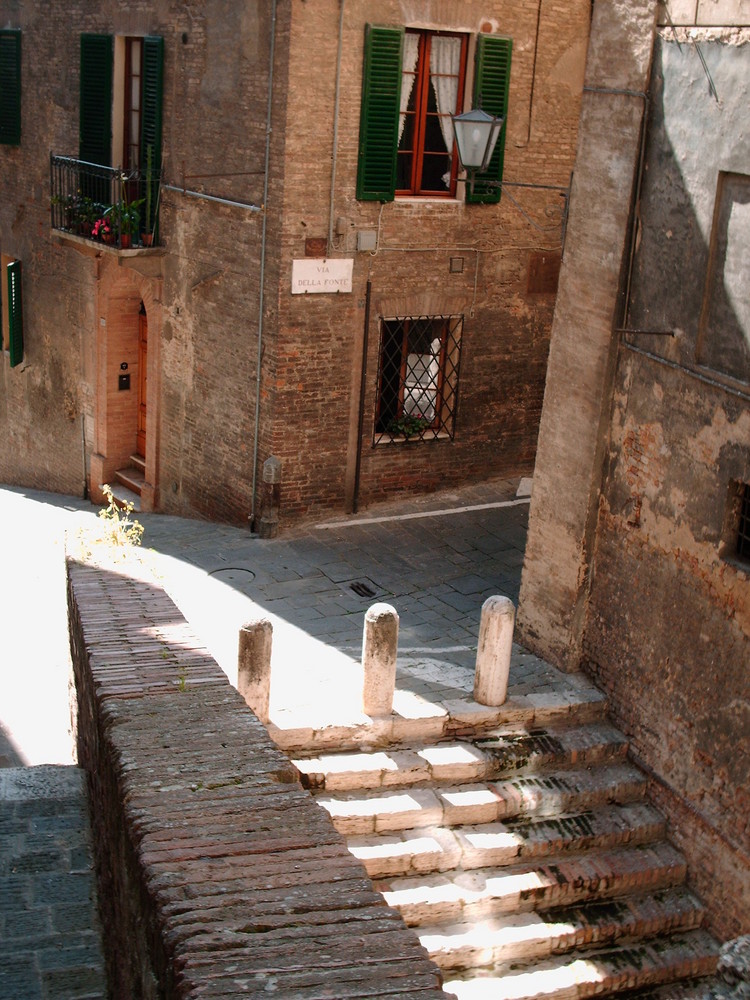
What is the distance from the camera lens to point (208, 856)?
4.06 meters

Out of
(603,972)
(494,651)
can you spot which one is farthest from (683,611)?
(603,972)

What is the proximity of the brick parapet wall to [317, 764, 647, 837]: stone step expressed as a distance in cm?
207

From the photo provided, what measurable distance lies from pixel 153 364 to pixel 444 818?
799 cm

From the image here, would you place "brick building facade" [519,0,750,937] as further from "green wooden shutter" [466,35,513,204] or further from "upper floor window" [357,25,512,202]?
"green wooden shutter" [466,35,513,204]

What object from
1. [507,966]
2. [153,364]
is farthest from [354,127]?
[507,966]

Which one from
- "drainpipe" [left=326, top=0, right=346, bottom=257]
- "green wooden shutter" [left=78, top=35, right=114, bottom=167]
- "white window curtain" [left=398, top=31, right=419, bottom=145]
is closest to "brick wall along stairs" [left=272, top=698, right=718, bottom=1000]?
"drainpipe" [left=326, top=0, right=346, bottom=257]

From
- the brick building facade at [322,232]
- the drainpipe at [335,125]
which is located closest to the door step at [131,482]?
the brick building facade at [322,232]

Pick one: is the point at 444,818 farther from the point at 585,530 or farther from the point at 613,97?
the point at 613,97

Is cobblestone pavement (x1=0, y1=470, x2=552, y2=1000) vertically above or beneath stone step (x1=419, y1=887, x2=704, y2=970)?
above

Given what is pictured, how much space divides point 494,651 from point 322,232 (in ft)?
17.5

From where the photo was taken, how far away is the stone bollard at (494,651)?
850cm

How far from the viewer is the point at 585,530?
29.3ft

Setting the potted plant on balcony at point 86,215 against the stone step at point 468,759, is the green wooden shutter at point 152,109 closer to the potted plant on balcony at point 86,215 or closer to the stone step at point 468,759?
the potted plant on balcony at point 86,215

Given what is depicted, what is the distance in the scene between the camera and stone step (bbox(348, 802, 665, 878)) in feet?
24.5
